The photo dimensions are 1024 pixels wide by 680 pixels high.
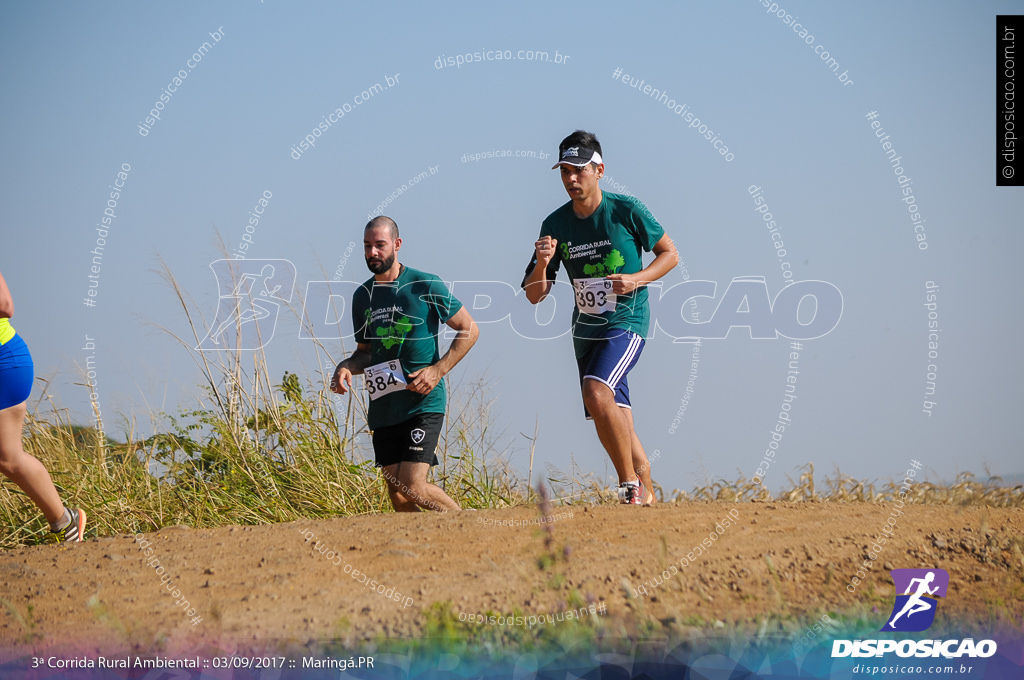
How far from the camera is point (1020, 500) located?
614 cm

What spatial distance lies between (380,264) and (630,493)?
2122mm

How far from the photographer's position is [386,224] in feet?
18.9

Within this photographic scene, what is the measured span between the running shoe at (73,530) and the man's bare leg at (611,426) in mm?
3157

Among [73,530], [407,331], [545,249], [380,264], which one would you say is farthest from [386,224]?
[73,530]

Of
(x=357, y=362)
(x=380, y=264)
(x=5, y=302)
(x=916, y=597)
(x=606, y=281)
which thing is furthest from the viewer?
(x=357, y=362)

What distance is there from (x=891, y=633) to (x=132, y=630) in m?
2.83

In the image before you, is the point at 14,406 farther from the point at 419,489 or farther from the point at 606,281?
the point at 606,281

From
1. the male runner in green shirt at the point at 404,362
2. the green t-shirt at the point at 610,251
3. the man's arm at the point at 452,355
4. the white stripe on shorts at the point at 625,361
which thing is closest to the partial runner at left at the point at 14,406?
the male runner in green shirt at the point at 404,362

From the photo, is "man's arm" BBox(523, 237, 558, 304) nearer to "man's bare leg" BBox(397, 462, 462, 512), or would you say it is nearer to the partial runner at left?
"man's bare leg" BBox(397, 462, 462, 512)

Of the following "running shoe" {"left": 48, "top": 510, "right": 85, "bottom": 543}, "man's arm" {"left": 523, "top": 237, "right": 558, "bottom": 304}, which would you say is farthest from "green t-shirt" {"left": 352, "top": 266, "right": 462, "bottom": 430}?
"running shoe" {"left": 48, "top": 510, "right": 85, "bottom": 543}

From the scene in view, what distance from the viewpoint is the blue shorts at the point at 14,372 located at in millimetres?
4939

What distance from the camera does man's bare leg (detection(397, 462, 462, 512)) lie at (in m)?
5.62

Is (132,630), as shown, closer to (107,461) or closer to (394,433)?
(394,433)

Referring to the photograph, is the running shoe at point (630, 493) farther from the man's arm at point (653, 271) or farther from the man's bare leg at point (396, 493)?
the man's bare leg at point (396, 493)
